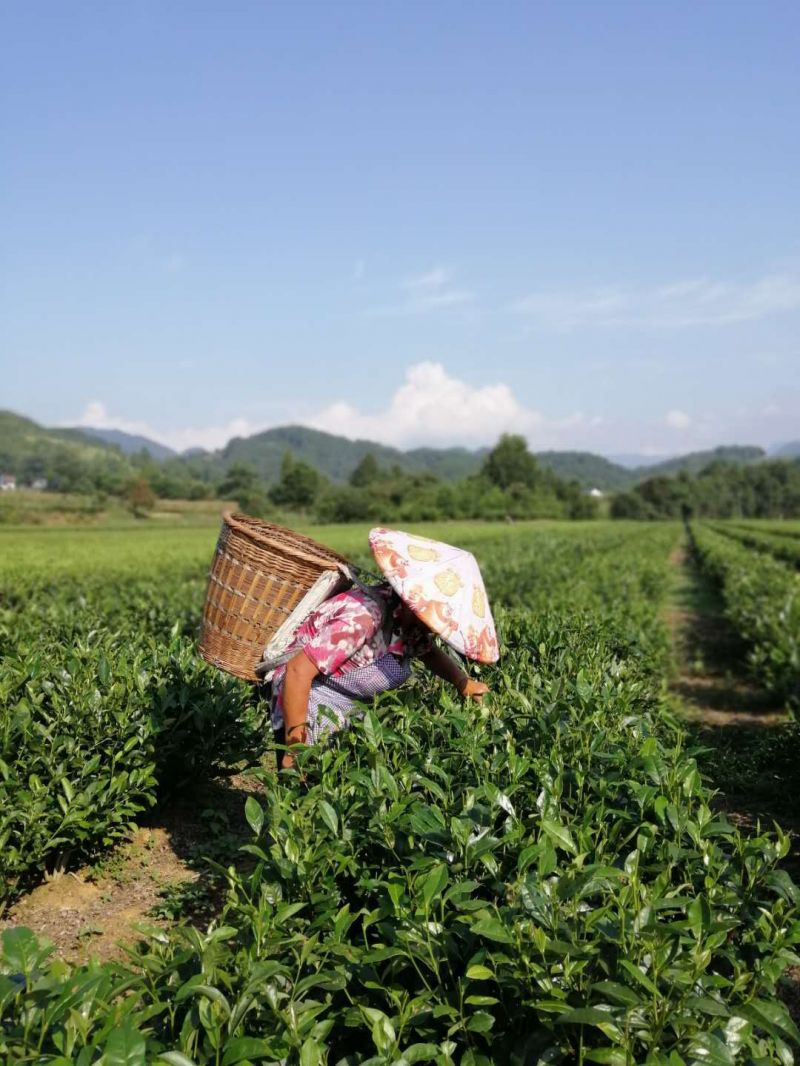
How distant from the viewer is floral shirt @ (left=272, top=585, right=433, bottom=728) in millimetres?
3068

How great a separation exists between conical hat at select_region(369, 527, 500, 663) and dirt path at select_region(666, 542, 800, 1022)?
971 mm

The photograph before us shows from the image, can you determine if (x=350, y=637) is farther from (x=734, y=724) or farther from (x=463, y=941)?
(x=734, y=724)

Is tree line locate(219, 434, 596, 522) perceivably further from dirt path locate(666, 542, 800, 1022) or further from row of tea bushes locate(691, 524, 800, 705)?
row of tea bushes locate(691, 524, 800, 705)

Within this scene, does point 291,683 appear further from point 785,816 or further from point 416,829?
point 785,816

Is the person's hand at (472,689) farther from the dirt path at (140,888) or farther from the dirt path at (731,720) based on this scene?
the dirt path at (140,888)

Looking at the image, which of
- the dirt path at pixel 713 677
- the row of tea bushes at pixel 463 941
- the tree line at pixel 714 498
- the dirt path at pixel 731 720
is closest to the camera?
the row of tea bushes at pixel 463 941

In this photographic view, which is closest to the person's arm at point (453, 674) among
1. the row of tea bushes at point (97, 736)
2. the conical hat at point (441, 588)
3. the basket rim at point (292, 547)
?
the conical hat at point (441, 588)

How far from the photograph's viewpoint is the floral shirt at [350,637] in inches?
121

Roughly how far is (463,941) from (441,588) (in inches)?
48.9

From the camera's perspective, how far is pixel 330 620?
312cm

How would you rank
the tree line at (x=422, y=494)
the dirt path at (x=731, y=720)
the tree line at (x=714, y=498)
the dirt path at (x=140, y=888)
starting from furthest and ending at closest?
the tree line at (x=714, y=498)
the tree line at (x=422, y=494)
the dirt path at (x=731, y=720)
the dirt path at (x=140, y=888)

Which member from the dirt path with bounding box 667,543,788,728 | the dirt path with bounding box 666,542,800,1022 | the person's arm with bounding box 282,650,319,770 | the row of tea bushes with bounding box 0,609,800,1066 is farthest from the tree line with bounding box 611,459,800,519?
the row of tea bushes with bounding box 0,609,800,1066

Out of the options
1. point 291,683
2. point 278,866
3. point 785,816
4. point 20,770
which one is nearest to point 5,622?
point 20,770

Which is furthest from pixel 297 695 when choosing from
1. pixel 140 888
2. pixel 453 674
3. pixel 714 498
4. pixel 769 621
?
pixel 714 498
